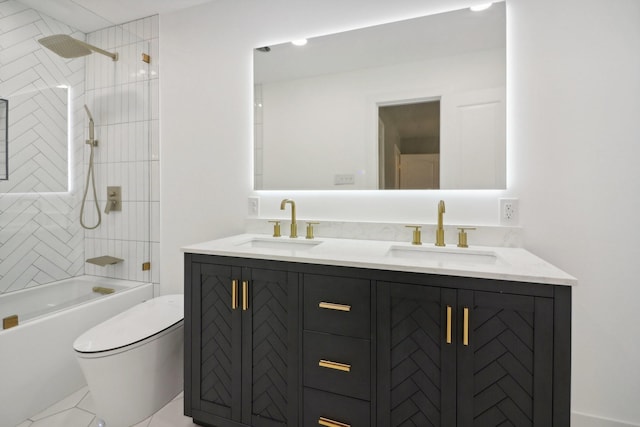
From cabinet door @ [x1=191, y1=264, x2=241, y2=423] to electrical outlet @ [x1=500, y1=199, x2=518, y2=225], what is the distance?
1.32 m

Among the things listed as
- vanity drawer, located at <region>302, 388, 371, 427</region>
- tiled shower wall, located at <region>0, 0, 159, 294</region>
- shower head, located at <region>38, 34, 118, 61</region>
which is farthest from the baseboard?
shower head, located at <region>38, 34, 118, 61</region>

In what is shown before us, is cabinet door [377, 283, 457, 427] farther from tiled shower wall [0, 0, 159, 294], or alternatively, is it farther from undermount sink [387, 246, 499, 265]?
tiled shower wall [0, 0, 159, 294]

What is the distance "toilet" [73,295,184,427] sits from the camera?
1.41 meters

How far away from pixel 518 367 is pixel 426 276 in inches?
15.9

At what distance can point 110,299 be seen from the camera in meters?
2.07

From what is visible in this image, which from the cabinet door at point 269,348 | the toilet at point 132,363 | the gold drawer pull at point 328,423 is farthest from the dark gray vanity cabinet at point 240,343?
the toilet at point 132,363

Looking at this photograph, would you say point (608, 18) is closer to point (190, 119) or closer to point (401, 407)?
point (401, 407)

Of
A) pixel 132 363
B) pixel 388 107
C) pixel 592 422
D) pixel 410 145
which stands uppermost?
pixel 388 107

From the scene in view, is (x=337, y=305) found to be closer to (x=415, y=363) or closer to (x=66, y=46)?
→ (x=415, y=363)

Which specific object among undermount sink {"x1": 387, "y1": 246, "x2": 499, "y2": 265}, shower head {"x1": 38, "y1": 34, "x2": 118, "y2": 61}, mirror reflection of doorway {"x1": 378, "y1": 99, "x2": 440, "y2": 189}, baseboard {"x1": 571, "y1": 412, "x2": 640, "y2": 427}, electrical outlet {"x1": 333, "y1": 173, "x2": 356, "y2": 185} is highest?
shower head {"x1": 38, "y1": 34, "x2": 118, "y2": 61}

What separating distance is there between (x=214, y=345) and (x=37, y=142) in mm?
1854

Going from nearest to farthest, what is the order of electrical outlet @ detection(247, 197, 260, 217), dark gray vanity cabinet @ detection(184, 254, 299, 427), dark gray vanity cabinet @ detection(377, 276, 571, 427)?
1. dark gray vanity cabinet @ detection(377, 276, 571, 427)
2. dark gray vanity cabinet @ detection(184, 254, 299, 427)
3. electrical outlet @ detection(247, 197, 260, 217)

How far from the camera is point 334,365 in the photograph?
1.23m

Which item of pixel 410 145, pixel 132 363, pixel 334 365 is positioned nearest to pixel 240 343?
pixel 334 365
